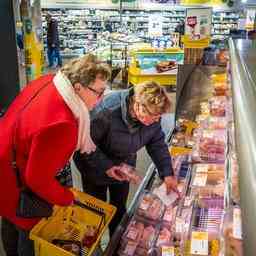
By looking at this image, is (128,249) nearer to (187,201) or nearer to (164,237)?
(164,237)

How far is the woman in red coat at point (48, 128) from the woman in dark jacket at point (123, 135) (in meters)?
0.36

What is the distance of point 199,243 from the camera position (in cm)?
209

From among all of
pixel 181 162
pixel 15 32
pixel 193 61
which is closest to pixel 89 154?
pixel 181 162

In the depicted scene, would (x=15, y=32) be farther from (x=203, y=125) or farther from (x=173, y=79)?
(x=173, y=79)

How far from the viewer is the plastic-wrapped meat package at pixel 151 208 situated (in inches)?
101

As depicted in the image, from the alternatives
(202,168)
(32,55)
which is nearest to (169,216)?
(202,168)

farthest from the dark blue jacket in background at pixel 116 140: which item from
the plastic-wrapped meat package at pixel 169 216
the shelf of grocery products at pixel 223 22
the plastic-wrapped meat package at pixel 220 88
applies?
the shelf of grocery products at pixel 223 22

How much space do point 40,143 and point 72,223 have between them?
0.77m

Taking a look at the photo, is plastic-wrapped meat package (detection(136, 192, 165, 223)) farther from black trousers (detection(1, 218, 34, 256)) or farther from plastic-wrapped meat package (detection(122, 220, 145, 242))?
black trousers (detection(1, 218, 34, 256))

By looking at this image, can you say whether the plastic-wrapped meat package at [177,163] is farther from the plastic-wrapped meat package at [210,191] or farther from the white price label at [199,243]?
the white price label at [199,243]

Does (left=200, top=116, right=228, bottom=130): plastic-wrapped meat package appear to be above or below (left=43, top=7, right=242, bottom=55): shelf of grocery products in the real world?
below

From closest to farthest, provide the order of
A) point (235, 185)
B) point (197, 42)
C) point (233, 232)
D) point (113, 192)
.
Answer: point (235, 185), point (233, 232), point (113, 192), point (197, 42)

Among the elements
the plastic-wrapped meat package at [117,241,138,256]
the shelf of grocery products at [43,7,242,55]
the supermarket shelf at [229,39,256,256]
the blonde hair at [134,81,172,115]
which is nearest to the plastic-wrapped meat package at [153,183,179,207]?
the plastic-wrapped meat package at [117,241,138,256]

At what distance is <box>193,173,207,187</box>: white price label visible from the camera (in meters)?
2.71
